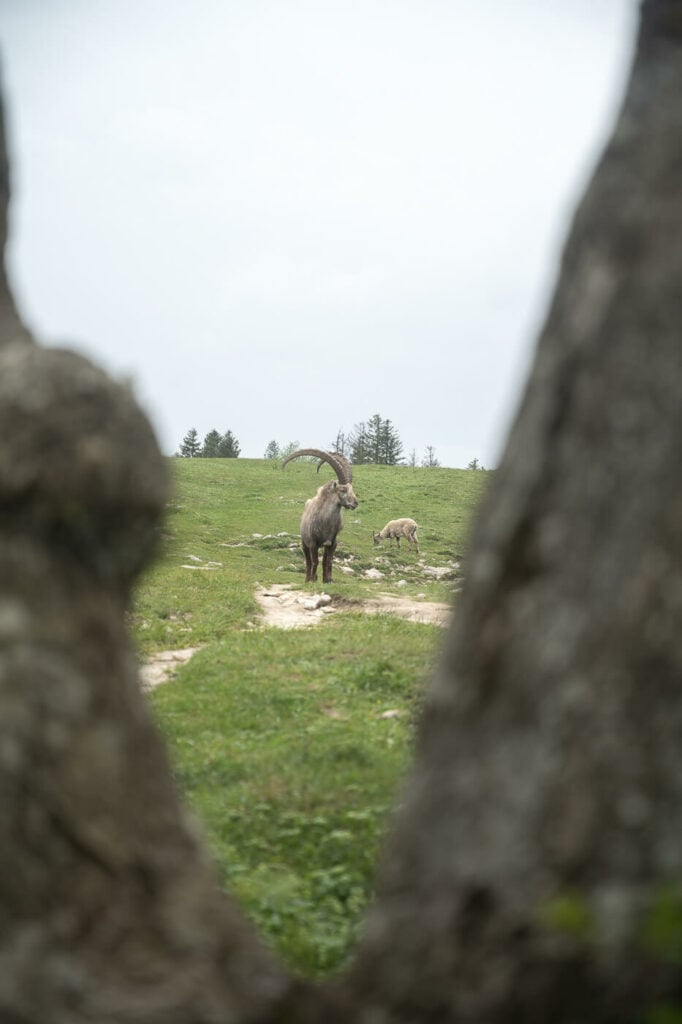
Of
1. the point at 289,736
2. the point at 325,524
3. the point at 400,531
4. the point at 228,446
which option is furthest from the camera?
the point at 228,446

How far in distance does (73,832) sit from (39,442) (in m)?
1.02

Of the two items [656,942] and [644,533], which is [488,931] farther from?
[644,533]

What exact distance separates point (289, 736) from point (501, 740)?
519cm

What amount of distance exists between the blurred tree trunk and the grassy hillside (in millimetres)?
713

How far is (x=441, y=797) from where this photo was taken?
6.54 ft

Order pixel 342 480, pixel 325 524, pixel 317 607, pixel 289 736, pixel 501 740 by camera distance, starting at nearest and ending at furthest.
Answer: pixel 501 740, pixel 289 736, pixel 317 607, pixel 325 524, pixel 342 480

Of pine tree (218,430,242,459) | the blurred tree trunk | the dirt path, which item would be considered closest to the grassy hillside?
the dirt path

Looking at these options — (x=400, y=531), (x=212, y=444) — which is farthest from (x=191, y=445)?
(x=400, y=531)

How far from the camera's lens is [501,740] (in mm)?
1936

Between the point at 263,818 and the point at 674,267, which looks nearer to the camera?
the point at 674,267

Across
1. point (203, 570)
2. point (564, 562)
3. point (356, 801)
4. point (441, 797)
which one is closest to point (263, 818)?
point (356, 801)

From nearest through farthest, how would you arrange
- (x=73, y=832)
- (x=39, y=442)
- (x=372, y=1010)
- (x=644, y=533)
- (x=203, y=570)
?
(x=644, y=533) < (x=372, y=1010) < (x=73, y=832) < (x=39, y=442) < (x=203, y=570)

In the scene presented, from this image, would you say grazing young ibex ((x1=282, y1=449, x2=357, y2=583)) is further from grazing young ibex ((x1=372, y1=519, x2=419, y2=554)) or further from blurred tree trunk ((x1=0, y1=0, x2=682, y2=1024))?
blurred tree trunk ((x1=0, y1=0, x2=682, y2=1024))

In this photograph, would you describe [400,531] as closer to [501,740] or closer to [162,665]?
[162,665]
